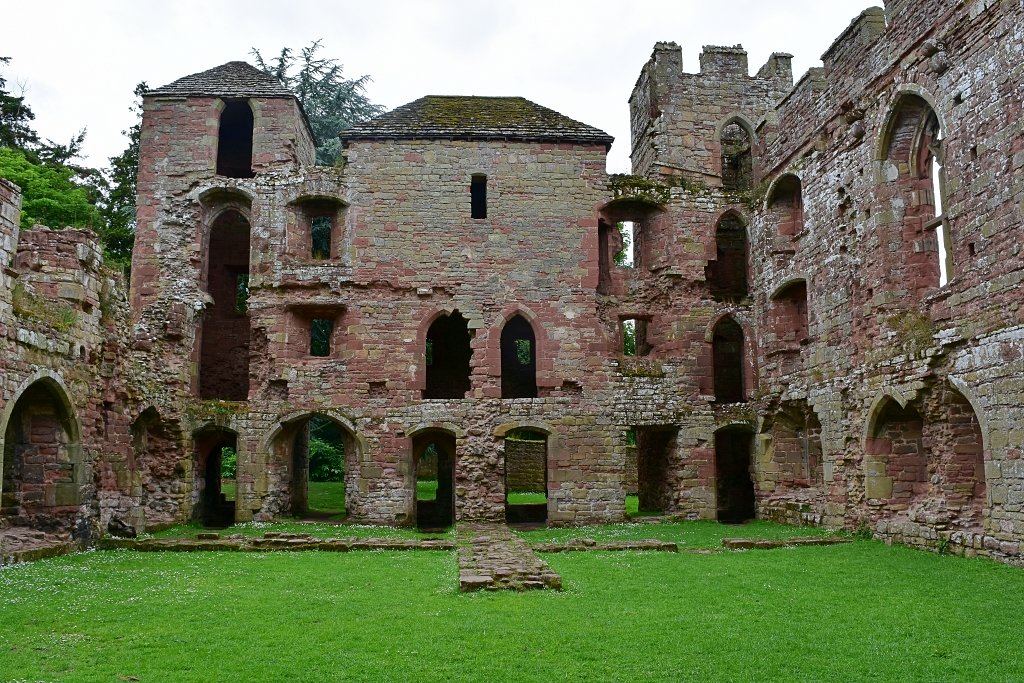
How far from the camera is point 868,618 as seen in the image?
834 centimetres

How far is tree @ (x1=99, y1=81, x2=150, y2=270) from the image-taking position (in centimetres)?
2912

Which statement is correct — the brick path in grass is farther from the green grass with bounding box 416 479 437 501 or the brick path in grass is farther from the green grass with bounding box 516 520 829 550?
the green grass with bounding box 416 479 437 501

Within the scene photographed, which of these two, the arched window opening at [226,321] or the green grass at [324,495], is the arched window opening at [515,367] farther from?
the arched window opening at [226,321]

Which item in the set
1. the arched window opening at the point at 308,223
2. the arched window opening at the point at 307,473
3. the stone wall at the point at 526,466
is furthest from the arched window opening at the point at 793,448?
the stone wall at the point at 526,466

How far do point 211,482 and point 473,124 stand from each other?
11.9 m

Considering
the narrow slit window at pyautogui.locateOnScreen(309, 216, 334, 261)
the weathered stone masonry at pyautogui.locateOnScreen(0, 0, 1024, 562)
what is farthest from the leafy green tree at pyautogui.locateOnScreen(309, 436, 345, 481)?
the weathered stone masonry at pyautogui.locateOnScreen(0, 0, 1024, 562)

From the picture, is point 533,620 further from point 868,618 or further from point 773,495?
point 773,495

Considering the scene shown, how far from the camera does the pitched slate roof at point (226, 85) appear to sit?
21984 millimetres

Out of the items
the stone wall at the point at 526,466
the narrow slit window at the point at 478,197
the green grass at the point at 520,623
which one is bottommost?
the green grass at the point at 520,623

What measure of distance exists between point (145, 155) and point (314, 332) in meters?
11.8

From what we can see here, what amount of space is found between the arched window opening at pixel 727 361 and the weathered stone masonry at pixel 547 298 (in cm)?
8

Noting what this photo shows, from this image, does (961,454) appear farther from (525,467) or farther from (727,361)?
(525,467)

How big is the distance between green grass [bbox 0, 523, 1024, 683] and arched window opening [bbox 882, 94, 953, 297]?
17.9 feet

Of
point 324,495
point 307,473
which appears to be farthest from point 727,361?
point 324,495
